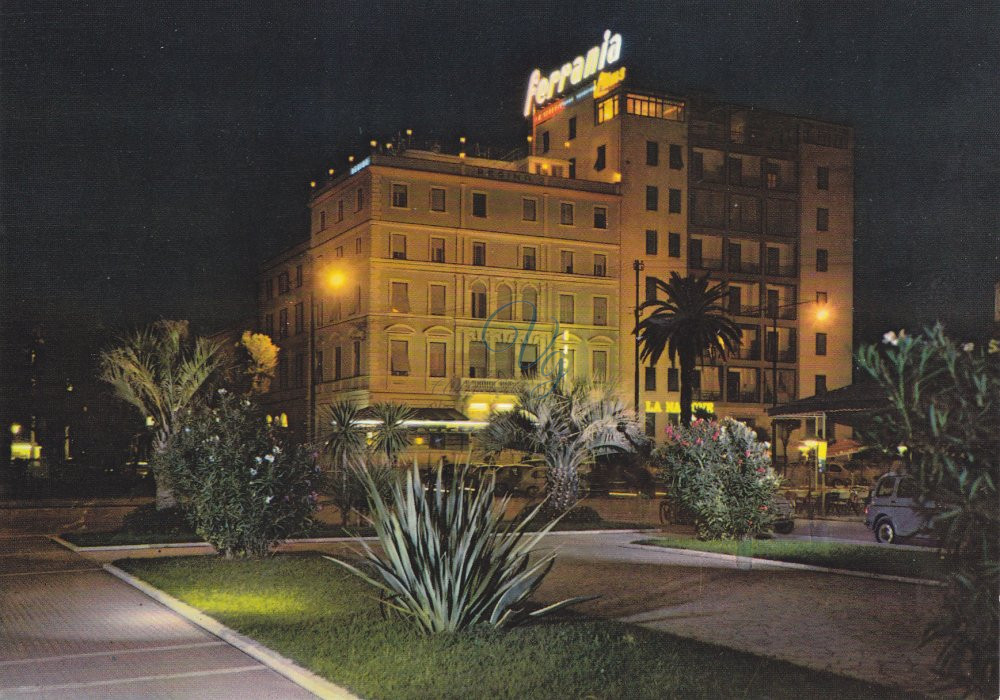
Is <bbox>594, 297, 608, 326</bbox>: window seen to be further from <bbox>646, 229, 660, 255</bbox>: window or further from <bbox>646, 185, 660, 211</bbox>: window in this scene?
<bbox>646, 185, 660, 211</bbox>: window

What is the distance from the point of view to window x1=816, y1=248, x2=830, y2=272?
79.7m

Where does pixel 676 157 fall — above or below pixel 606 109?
below

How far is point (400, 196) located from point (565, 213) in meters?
11.6

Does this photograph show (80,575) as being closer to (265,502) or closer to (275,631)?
(265,502)

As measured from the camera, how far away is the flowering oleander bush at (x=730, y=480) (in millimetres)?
21203

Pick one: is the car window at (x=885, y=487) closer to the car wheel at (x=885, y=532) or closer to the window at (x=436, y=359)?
the car wheel at (x=885, y=532)

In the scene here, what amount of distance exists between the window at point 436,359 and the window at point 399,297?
2931 mm

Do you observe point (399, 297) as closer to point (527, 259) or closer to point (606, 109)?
point (527, 259)

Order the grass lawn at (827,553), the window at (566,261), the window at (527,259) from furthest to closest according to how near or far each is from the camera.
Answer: the window at (566,261)
the window at (527,259)
the grass lawn at (827,553)

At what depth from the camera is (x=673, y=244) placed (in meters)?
73.8

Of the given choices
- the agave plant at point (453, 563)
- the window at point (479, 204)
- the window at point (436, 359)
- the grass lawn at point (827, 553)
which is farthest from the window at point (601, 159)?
the agave plant at point (453, 563)

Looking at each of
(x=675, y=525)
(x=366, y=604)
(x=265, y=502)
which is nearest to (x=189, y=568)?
(x=265, y=502)

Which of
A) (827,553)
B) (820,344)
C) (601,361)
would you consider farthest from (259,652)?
(820,344)

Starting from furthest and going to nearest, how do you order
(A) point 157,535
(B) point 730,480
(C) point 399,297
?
(C) point 399,297
(A) point 157,535
(B) point 730,480
